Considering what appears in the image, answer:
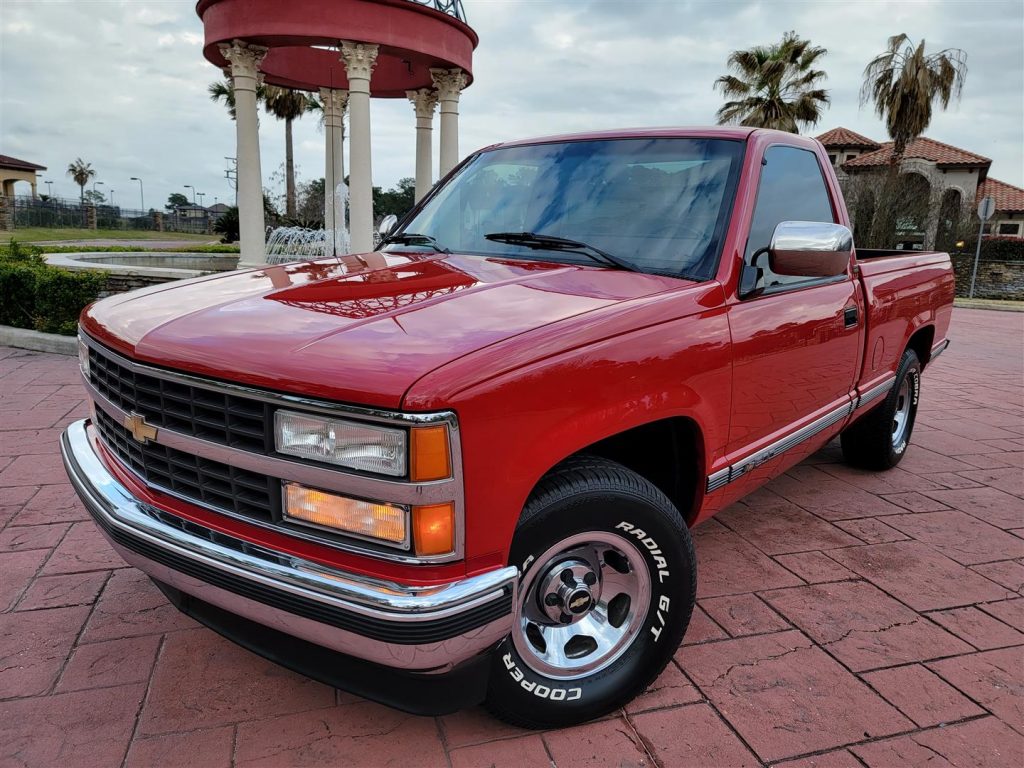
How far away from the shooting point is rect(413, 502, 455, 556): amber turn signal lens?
1.68m

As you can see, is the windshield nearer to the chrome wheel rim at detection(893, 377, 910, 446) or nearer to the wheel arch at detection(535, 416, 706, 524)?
the wheel arch at detection(535, 416, 706, 524)

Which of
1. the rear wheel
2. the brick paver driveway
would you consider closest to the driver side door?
the brick paver driveway

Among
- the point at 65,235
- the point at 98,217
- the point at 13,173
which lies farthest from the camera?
the point at 13,173

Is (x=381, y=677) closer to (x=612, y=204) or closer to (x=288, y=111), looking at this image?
(x=612, y=204)

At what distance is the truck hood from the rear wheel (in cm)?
264

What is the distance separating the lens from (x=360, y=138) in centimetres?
1395

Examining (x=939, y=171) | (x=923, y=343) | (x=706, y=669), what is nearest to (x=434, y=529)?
(x=706, y=669)

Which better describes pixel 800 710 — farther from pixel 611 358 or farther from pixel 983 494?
pixel 983 494

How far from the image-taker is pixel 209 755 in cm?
209

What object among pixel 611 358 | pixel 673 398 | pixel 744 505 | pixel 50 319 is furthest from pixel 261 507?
pixel 50 319

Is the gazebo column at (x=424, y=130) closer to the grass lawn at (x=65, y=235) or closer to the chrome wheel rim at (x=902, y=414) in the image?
the chrome wheel rim at (x=902, y=414)

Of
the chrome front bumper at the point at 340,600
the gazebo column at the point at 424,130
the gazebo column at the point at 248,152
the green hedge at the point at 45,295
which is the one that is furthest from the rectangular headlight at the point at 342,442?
the gazebo column at the point at 424,130

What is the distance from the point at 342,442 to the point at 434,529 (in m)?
0.30

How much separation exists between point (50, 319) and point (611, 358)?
7.70m
